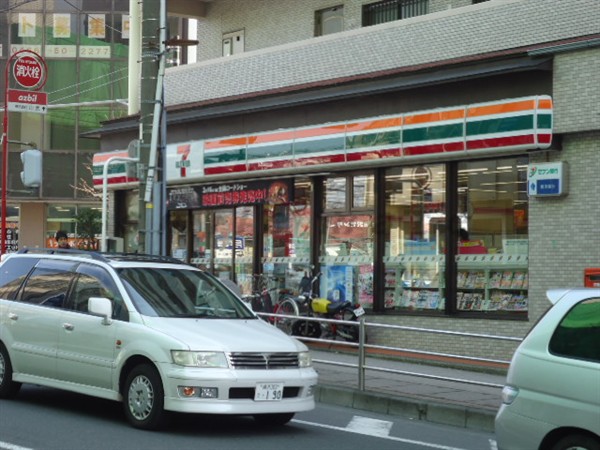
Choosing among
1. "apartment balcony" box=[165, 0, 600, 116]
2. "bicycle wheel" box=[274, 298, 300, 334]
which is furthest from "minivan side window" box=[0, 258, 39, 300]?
"apartment balcony" box=[165, 0, 600, 116]

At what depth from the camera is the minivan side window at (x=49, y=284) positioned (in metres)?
11.2

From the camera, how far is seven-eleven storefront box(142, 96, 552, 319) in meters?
17.5

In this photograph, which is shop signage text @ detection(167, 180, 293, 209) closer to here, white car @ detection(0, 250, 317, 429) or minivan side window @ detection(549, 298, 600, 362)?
white car @ detection(0, 250, 317, 429)

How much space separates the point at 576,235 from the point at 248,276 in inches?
332

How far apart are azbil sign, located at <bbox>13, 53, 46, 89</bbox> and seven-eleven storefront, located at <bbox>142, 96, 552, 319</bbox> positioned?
479 cm

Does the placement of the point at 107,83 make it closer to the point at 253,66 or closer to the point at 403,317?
the point at 253,66

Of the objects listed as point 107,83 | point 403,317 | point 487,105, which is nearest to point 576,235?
point 487,105

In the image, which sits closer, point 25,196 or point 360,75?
point 360,75

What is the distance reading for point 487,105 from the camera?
17094 mm

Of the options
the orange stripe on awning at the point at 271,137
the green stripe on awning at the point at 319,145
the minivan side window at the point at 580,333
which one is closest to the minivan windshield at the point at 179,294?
the minivan side window at the point at 580,333

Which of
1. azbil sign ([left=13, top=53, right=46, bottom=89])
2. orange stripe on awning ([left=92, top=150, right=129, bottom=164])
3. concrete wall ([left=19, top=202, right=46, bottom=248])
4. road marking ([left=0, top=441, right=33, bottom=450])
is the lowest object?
road marking ([left=0, top=441, right=33, bottom=450])

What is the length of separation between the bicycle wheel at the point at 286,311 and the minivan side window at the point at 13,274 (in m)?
7.95

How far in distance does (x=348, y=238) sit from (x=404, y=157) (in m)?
2.53

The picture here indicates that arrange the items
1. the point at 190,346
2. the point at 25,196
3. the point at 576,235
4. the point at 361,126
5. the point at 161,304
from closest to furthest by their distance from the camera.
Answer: the point at 190,346, the point at 161,304, the point at 576,235, the point at 361,126, the point at 25,196
